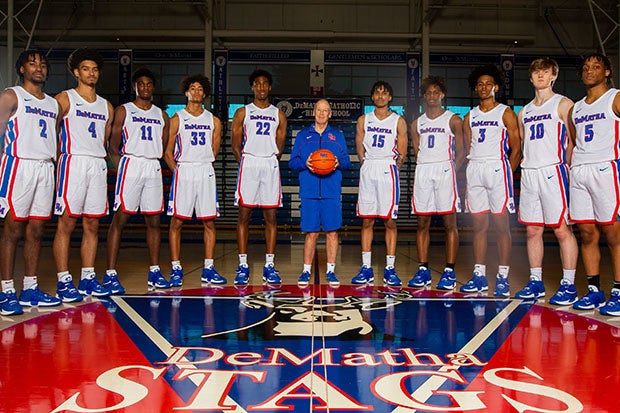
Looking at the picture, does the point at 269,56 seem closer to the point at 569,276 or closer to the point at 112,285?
the point at 112,285

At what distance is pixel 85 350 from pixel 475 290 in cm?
337

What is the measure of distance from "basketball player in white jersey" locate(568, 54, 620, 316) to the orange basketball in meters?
2.04

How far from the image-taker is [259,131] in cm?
571

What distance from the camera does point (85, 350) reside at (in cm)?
321

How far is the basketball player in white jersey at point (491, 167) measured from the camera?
205 inches

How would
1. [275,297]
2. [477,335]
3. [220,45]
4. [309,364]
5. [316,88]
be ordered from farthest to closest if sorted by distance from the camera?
[220,45]
[316,88]
[275,297]
[477,335]
[309,364]

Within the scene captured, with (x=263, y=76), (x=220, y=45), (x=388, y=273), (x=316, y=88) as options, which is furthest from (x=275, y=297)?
(x=220, y=45)

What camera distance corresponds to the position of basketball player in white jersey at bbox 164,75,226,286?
556 cm

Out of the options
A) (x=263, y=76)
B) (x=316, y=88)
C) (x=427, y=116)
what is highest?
(x=316, y=88)

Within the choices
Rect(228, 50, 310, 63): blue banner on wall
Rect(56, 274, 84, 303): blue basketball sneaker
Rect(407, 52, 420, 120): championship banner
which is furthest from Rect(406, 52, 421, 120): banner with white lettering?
Rect(56, 274, 84, 303): blue basketball sneaker

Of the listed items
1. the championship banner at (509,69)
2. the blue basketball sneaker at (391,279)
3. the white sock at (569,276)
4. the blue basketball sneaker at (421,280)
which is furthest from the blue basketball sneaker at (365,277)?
the championship banner at (509,69)

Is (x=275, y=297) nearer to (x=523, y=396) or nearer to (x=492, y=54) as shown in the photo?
(x=523, y=396)

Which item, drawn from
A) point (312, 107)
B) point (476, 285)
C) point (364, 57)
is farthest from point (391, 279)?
point (364, 57)

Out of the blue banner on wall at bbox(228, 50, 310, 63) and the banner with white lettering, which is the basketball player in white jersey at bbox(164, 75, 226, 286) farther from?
the blue banner on wall at bbox(228, 50, 310, 63)
